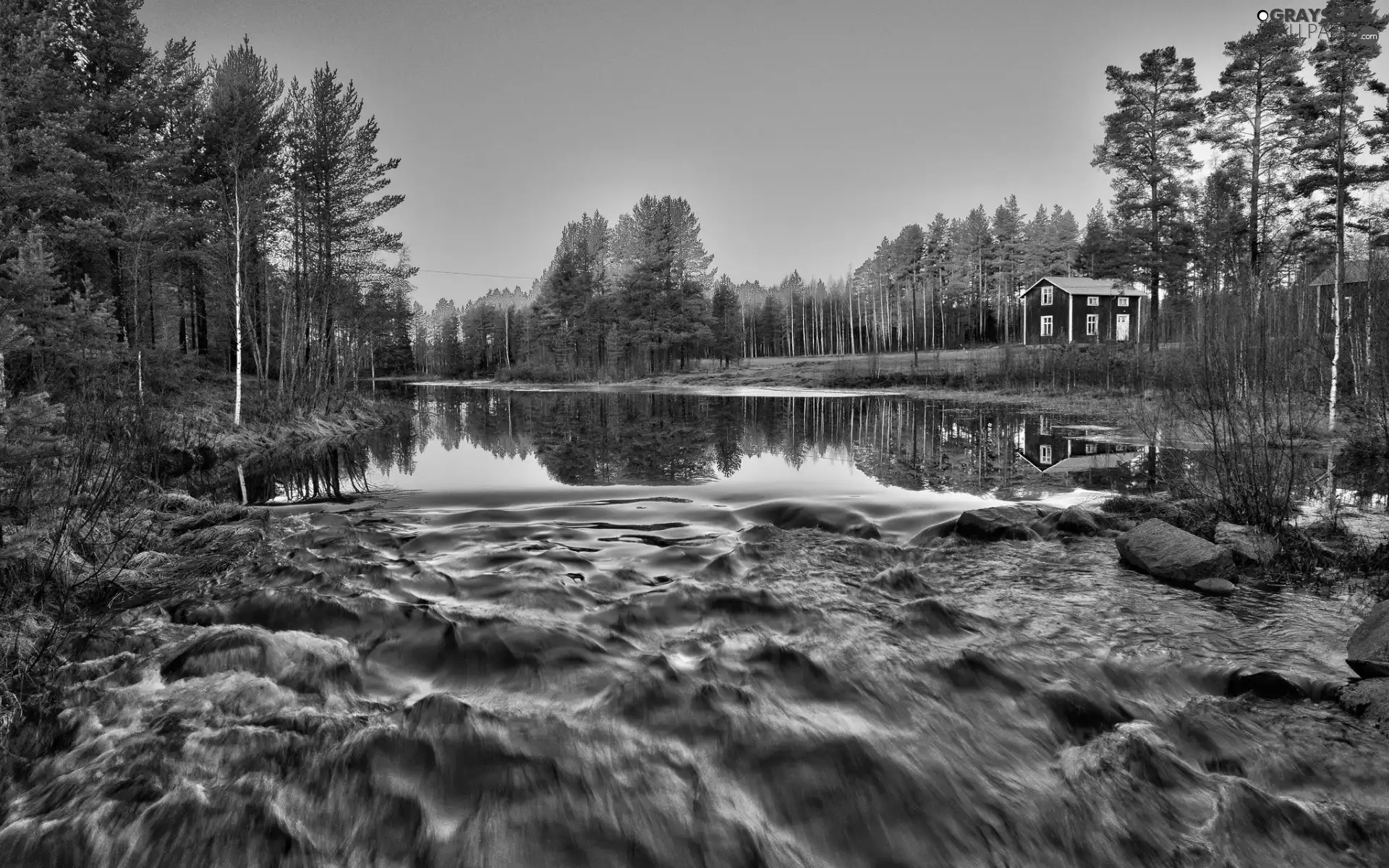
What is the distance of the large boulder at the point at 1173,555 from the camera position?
5.87 m

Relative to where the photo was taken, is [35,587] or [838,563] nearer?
[35,587]

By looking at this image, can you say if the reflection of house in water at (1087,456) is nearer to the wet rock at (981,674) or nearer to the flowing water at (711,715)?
the flowing water at (711,715)

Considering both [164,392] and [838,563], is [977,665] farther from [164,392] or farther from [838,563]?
[164,392]

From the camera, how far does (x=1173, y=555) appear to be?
607 cm

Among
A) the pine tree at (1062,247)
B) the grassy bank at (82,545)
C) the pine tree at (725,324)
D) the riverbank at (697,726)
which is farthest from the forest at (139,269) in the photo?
the pine tree at (1062,247)

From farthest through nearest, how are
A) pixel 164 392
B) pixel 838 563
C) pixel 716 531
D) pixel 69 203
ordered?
1. pixel 164 392
2. pixel 69 203
3. pixel 716 531
4. pixel 838 563

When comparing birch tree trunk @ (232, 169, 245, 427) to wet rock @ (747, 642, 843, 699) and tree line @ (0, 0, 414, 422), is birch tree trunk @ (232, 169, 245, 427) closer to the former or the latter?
tree line @ (0, 0, 414, 422)

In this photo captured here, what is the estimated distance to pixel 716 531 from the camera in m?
7.83

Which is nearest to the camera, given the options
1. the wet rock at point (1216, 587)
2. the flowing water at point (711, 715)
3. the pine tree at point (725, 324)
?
the flowing water at point (711, 715)

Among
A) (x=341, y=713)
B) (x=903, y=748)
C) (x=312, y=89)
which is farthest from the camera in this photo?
(x=312, y=89)

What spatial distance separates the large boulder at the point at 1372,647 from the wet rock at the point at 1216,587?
3.86 ft

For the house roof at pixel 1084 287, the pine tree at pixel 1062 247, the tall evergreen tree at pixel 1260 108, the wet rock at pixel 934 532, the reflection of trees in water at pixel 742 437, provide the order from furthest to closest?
the pine tree at pixel 1062 247
the house roof at pixel 1084 287
the tall evergreen tree at pixel 1260 108
the reflection of trees in water at pixel 742 437
the wet rock at pixel 934 532

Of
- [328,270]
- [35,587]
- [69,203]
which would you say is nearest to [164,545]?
[35,587]

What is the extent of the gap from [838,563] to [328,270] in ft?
85.3
